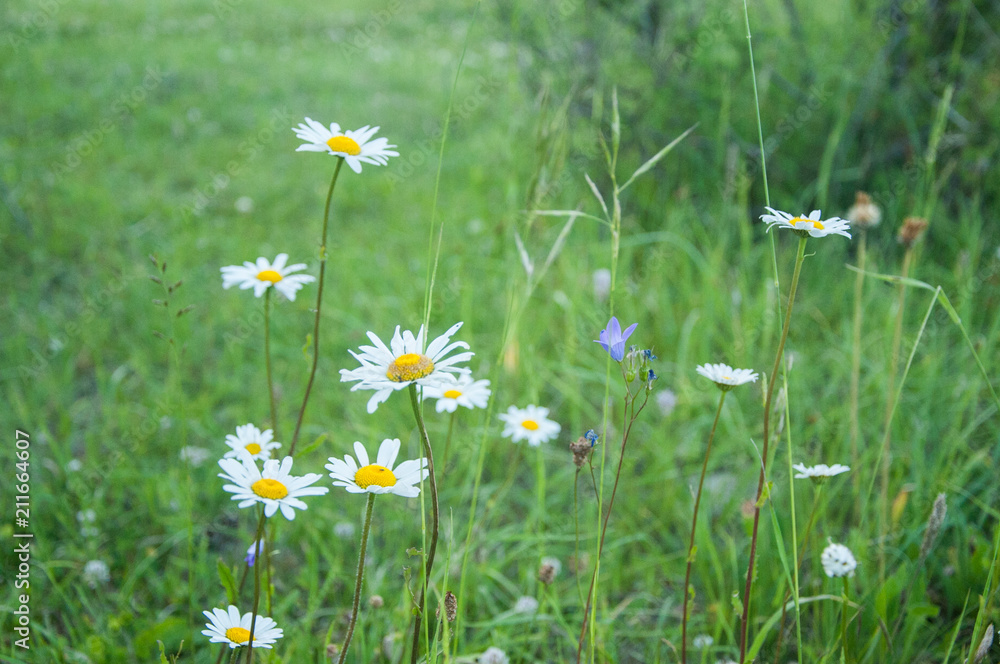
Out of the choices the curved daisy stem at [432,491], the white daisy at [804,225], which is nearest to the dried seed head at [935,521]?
the white daisy at [804,225]

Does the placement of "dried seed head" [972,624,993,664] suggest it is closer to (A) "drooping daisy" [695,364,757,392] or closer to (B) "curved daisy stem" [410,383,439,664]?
(A) "drooping daisy" [695,364,757,392]

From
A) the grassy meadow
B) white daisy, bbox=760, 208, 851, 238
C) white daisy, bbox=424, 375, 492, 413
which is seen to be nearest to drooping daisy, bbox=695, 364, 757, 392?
the grassy meadow

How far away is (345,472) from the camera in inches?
32.0

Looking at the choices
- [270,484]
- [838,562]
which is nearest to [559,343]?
[838,562]

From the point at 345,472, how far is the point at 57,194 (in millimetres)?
2795

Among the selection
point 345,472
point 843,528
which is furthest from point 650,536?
point 345,472

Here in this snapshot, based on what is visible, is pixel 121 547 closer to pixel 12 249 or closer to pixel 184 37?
pixel 12 249

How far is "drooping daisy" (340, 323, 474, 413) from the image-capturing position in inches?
29.5

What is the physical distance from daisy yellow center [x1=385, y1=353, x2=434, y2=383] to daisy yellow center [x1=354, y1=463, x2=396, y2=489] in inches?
4.7

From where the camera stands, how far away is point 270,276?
42.1 inches

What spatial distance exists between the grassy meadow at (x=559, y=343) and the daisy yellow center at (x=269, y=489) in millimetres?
182

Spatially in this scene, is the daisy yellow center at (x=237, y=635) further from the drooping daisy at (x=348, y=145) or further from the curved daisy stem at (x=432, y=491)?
the drooping daisy at (x=348, y=145)

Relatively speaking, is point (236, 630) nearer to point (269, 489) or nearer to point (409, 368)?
point (269, 489)

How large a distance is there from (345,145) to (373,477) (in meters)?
0.43
